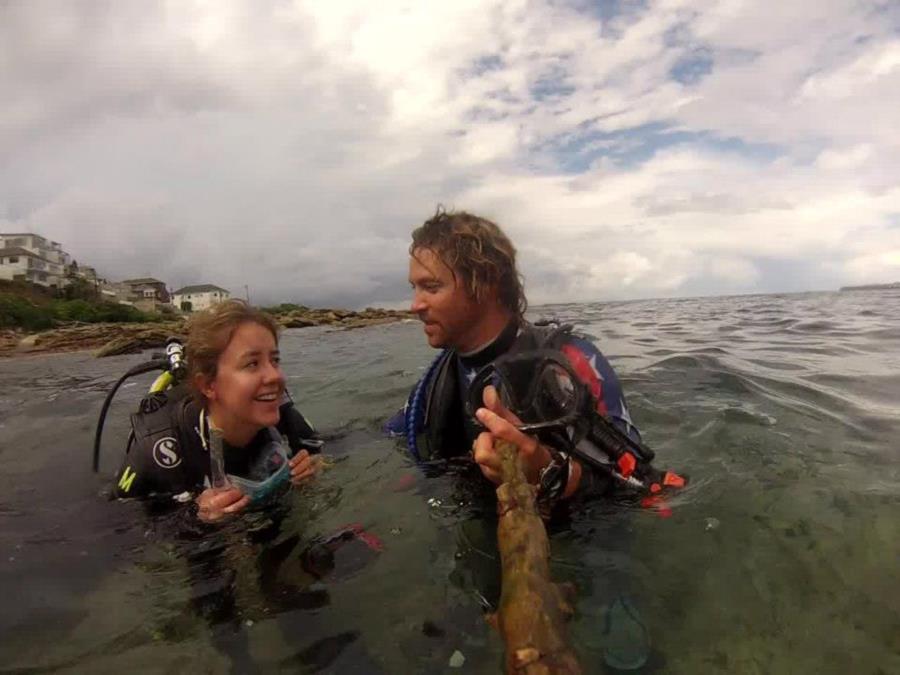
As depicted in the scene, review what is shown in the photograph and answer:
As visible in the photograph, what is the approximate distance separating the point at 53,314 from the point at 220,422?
140 ft

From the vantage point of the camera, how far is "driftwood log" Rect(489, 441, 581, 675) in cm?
145

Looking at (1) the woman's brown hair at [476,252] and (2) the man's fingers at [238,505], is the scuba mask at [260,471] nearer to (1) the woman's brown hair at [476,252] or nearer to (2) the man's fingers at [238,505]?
(2) the man's fingers at [238,505]

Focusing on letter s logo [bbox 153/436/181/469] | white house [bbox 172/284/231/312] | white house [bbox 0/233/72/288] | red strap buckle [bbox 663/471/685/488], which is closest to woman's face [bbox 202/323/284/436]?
letter s logo [bbox 153/436/181/469]

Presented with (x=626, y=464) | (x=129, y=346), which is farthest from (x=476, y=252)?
(x=129, y=346)

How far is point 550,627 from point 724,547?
201cm

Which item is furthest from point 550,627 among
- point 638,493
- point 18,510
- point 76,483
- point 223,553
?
point 76,483

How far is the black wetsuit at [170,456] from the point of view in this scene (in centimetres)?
423

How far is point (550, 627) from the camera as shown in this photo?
5.00ft

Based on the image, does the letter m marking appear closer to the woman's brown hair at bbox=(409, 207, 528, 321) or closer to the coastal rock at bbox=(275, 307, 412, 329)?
the woman's brown hair at bbox=(409, 207, 528, 321)

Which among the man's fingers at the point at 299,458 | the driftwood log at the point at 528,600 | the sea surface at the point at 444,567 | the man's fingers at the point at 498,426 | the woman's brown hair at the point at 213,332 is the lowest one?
the sea surface at the point at 444,567

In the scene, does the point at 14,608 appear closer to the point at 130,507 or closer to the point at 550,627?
the point at 130,507

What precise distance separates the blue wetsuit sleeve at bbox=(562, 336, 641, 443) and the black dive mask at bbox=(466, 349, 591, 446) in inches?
16.6

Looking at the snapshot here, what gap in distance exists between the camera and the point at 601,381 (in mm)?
3602

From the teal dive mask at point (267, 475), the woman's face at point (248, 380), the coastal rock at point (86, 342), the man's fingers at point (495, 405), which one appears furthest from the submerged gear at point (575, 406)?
the coastal rock at point (86, 342)
